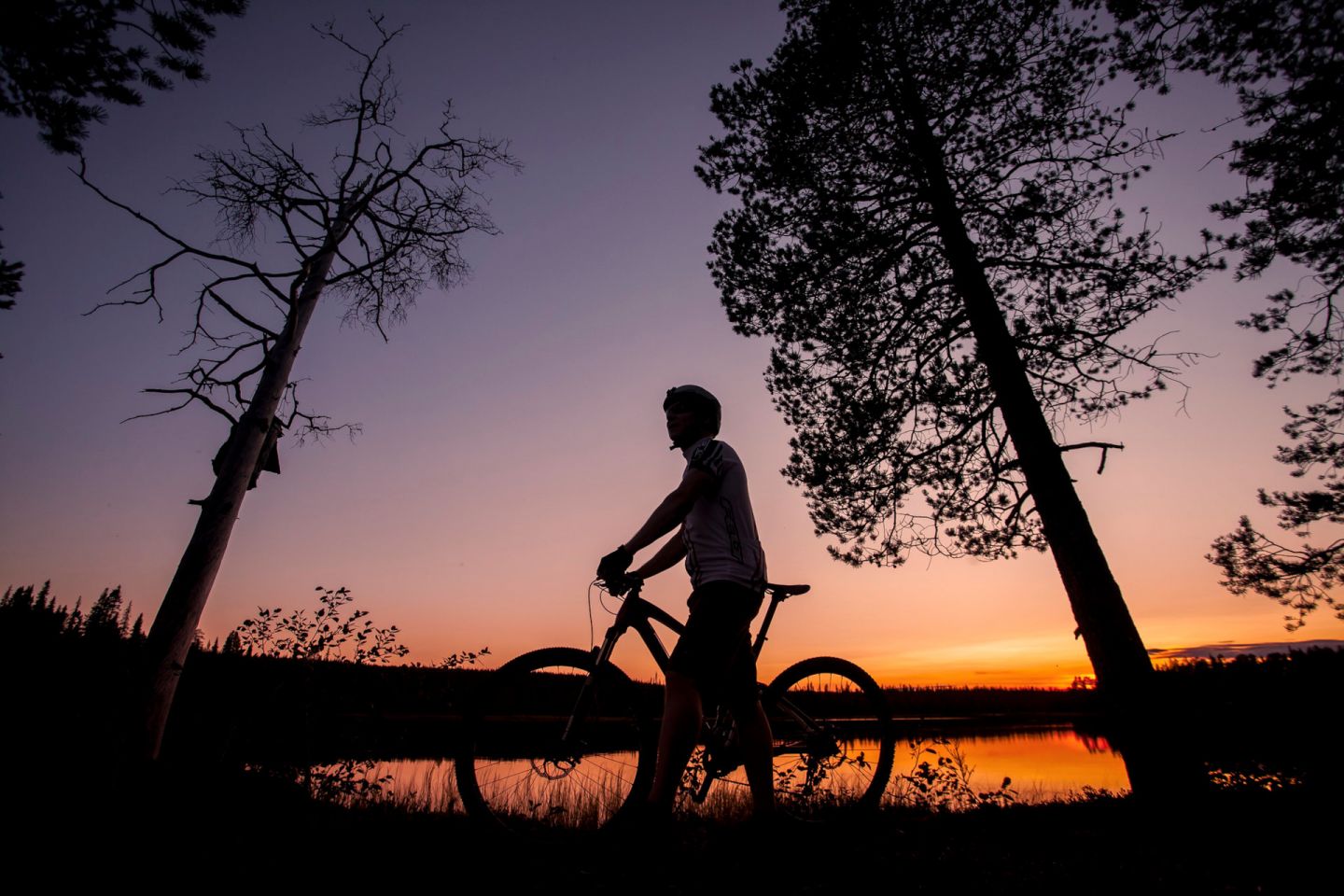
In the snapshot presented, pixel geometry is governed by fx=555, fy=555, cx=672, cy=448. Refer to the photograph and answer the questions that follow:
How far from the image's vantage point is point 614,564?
2412mm

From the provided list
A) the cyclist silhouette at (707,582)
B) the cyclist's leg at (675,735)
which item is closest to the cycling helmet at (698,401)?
the cyclist silhouette at (707,582)

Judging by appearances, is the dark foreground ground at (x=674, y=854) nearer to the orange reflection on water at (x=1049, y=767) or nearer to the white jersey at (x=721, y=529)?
the white jersey at (x=721, y=529)

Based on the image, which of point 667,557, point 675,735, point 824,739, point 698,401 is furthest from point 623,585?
point 824,739

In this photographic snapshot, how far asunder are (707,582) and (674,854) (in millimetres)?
1279

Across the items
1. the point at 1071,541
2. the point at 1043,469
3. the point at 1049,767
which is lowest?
the point at 1049,767

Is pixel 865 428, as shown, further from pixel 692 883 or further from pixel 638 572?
pixel 692 883

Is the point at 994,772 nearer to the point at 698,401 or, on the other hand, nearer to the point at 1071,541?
the point at 1071,541

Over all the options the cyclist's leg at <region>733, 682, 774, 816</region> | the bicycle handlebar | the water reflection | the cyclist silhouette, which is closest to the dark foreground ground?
the cyclist's leg at <region>733, 682, 774, 816</region>

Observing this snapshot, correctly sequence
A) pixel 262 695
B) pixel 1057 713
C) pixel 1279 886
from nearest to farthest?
pixel 1279 886 < pixel 262 695 < pixel 1057 713

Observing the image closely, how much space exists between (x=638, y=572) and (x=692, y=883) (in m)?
1.25

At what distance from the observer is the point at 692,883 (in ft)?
7.25

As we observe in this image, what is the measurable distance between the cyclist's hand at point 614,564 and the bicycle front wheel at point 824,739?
4.72 feet

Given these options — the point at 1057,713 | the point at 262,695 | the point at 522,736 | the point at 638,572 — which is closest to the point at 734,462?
the point at 638,572

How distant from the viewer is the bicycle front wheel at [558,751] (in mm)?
2359
